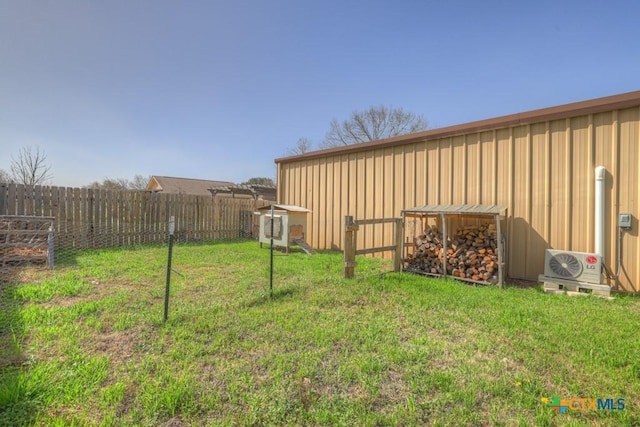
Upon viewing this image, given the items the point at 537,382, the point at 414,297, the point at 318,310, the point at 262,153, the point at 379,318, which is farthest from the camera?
the point at 262,153

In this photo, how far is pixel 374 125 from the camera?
2462 centimetres

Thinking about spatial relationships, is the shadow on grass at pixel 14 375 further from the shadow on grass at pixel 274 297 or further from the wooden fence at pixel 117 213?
the wooden fence at pixel 117 213

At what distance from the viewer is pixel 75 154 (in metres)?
14.3

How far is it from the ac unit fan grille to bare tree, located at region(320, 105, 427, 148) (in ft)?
64.3

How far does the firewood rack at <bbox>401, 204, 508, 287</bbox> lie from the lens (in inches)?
189

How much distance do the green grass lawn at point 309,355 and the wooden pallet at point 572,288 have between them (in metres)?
0.21

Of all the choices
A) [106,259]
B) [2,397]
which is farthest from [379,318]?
[106,259]

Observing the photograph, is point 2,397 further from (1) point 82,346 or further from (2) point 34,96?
(2) point 34,96

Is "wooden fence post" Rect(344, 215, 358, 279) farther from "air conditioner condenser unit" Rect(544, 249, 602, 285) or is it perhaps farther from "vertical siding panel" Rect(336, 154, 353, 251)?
"air conditioner condenser unit" Rect(544, 249, 602, 285)

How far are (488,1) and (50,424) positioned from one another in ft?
29.7

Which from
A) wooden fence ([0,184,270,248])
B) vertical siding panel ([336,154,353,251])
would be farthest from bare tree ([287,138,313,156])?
vertical siding panel ([336,154,353,251])

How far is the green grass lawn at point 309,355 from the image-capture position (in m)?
1.76

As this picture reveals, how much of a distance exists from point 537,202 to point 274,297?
16.2 feet

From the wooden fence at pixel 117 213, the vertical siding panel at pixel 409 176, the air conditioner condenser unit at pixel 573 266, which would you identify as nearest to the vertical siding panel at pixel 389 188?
the vertical siding panel at pixel 409 176
